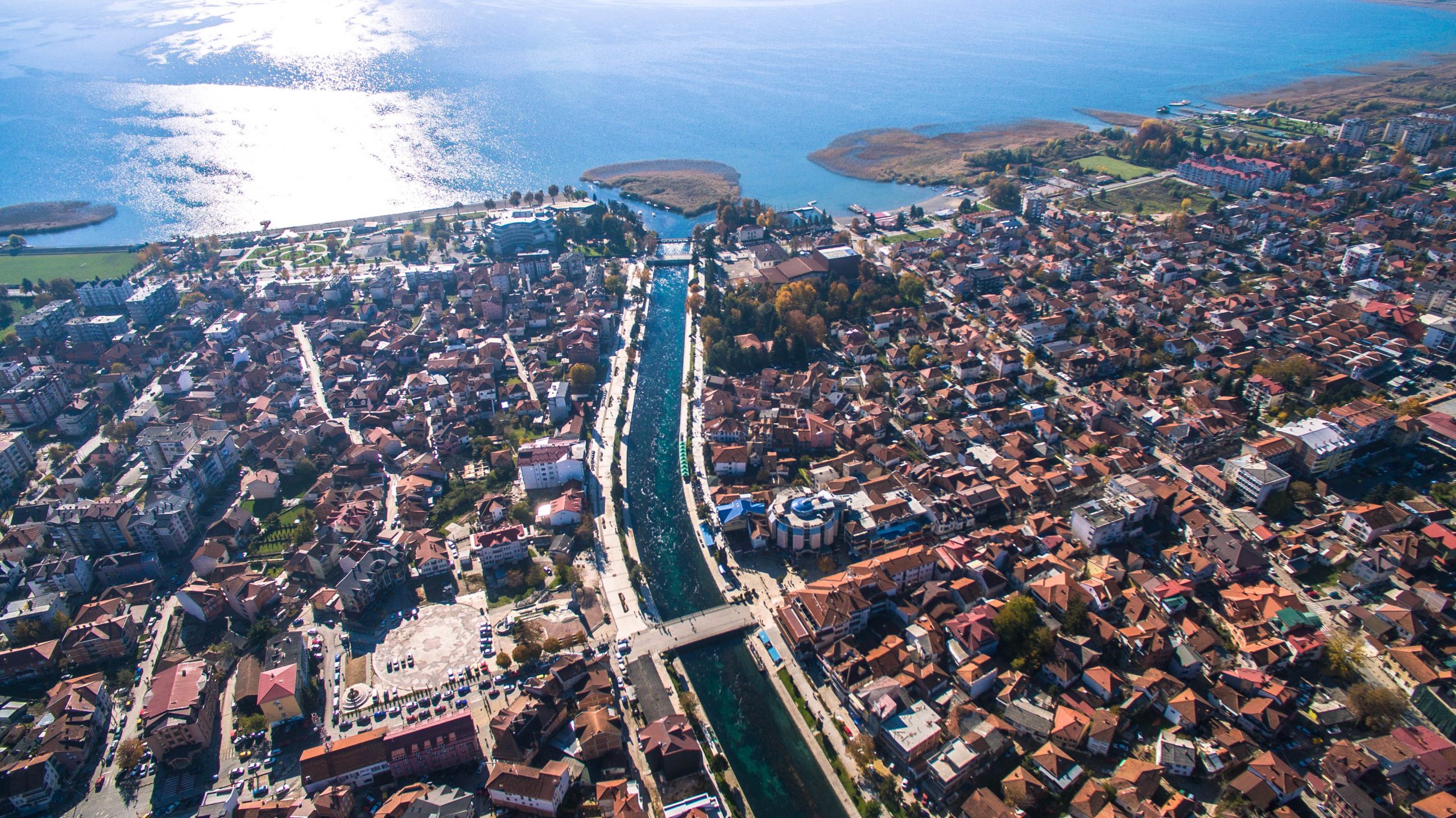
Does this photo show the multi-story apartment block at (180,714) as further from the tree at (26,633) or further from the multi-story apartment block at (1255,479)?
the multi-story apartment block at (1255,479)

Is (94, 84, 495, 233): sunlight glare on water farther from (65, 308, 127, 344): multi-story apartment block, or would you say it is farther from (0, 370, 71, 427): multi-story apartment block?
(0, 370, 71, 427): multi-story apartment block

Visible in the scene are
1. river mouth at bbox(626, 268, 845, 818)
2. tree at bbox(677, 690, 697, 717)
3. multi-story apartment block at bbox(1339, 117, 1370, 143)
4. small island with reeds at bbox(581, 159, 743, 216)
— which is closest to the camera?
river mouth at bbox(626, 268, 845, 818)

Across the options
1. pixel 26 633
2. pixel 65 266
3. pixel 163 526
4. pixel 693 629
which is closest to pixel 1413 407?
pixel 693 629

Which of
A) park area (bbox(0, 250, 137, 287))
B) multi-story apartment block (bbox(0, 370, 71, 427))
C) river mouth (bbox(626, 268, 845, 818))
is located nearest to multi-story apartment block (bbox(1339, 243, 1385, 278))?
river mouth (bbox(626, 268, 845, 818))

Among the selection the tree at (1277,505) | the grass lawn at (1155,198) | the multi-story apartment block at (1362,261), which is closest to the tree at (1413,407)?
the tree at (1277,505)

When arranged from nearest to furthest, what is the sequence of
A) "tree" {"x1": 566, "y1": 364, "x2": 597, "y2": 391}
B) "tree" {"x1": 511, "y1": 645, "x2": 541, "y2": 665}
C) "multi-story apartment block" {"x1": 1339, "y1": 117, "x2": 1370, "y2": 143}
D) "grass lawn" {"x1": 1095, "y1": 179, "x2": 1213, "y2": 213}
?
1. "tree" {"x1": 511, "y1": 645, "x2": 541, "y2": 665}
2. "tree" {"x1": 566, "y1": 364, "x2": 597, "y2": 391}
3. "grass lawn" {"x1": 1095, "y1": 179, "x2": 1213, "y2": 213}
4. "multi-story apartment block" {"x1": 1339, "y1": 117, "x2": 1370, "y2": 143}
